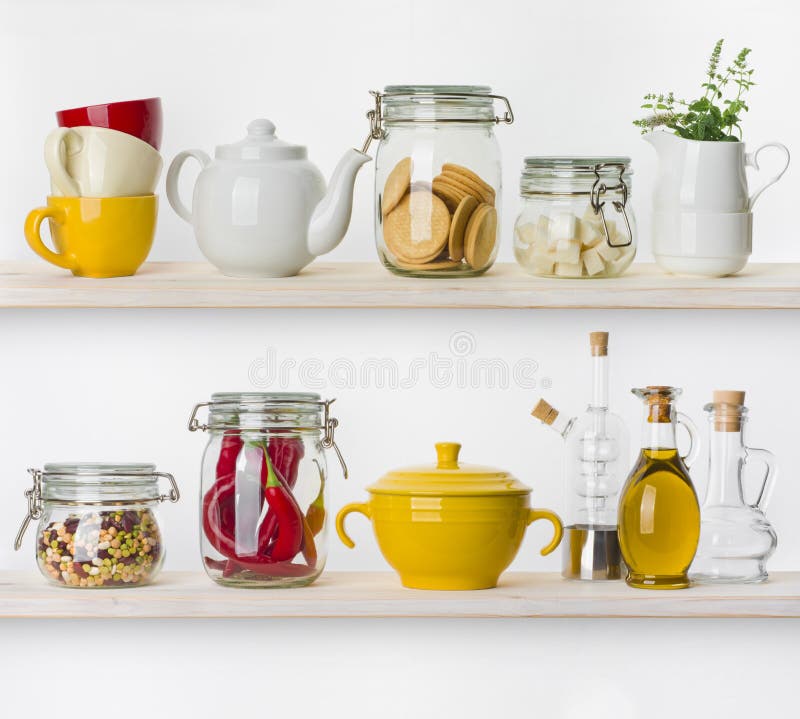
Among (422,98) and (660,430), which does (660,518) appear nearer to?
(660,430)

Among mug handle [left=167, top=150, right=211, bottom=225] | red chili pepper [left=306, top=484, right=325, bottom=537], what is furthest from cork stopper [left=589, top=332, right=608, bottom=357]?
mug handle [left=167, top=150, right=211, bottom=225]

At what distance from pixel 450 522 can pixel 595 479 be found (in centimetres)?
19

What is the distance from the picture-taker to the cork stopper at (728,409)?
1271 mm

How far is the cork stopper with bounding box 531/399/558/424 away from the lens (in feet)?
4.25

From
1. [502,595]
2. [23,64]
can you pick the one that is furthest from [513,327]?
[23,64]

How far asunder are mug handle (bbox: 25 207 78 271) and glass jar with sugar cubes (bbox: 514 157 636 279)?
0.46 meters

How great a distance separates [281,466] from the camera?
1226mm

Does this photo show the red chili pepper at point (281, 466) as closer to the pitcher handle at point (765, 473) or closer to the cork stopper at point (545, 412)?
the cork stopper at point (545, 412)

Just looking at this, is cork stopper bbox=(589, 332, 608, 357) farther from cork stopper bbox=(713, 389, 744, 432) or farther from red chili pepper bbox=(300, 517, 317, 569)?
red chili pepper bbox=(300, 517, 317, 569)

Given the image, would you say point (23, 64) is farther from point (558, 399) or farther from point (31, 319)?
point (558, 399)

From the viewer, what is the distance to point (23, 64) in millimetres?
1342

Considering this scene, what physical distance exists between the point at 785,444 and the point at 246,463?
0.61 metres

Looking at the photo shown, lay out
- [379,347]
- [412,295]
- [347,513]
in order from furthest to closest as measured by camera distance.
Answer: [379,347]
[347,513]
[412,295]

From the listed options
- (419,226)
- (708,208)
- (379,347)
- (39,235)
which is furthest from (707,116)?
(39,235)
